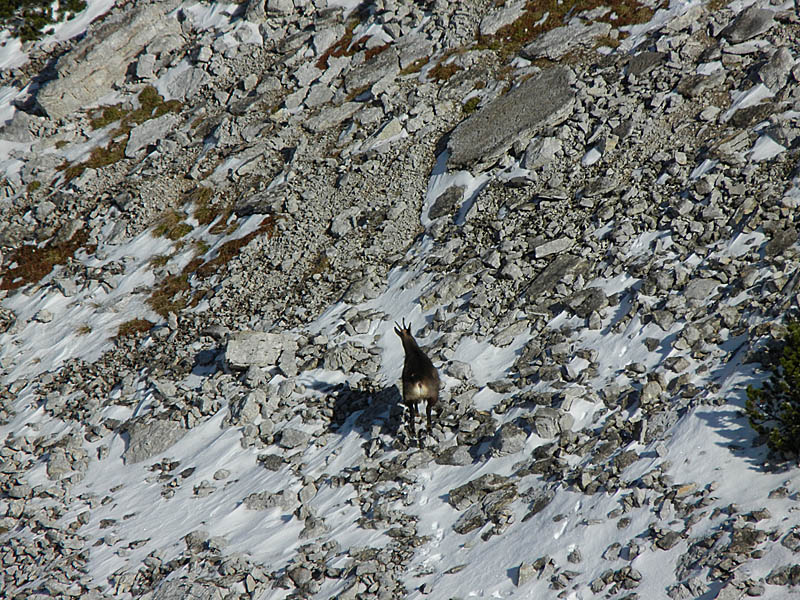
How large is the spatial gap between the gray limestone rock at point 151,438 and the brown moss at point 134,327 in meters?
5.30

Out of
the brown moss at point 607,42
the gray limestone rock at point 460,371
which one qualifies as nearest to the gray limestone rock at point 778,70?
the brown moss at point 607,42

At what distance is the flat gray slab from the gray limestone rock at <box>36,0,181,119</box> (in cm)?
2036

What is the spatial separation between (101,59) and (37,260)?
12497 mm

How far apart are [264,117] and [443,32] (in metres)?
8.58

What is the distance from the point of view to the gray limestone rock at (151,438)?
16.4 meters

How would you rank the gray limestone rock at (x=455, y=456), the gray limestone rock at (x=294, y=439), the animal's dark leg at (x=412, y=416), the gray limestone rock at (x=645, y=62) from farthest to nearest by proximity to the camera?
the gray limestone rock at (x=645, y=62), the gray limestone rock at (x=294, y=439), the animal's dark leg at (x=412, y=416), the gray limestone rock at (x=455, y=456)

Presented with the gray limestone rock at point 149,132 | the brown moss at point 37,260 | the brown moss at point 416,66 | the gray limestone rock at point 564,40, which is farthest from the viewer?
the gray limestone rock at point 149,132

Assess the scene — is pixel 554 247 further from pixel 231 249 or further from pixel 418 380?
pixel 231 249

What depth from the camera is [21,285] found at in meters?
25.2

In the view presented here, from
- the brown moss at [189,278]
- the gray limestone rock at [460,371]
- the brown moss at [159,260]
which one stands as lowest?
the gray limestone rock at [460,371]

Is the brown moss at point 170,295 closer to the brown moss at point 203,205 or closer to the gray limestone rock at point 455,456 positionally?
the brown moss at point 203,205

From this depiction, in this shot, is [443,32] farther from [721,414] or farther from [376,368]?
[721,414]

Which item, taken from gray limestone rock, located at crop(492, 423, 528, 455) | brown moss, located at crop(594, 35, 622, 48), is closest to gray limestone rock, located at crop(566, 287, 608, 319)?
gray limestone rock, located at crop(492, 423, 528, 455)

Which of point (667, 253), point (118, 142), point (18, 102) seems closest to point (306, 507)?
point (667, 253)
